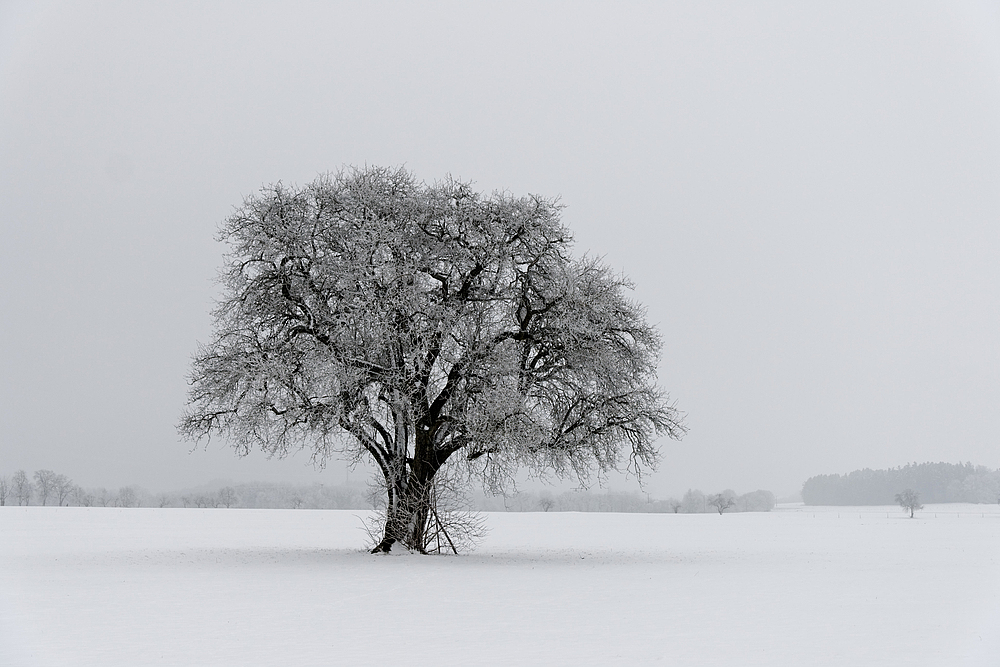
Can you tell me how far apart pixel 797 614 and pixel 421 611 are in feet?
21.3

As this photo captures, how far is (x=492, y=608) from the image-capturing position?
1536 cm

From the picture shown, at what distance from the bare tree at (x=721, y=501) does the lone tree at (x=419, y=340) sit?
87.0 metres

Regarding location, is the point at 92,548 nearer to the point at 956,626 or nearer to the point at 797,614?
the point at 797,614

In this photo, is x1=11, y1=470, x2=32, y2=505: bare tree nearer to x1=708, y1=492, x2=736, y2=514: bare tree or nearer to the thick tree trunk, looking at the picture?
x1=708, y1=492, x2=736, y2=514: bare tree

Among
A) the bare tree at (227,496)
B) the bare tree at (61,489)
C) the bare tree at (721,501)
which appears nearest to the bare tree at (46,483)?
the bare tree at (61,489)

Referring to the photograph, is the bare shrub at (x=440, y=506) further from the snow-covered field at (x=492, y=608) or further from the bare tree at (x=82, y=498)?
the bare tree at (x=82, y=498)

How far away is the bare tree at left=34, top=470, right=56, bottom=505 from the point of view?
122062 mm

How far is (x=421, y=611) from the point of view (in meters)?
14.9

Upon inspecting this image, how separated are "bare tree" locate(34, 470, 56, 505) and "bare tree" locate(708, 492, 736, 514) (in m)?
92.0

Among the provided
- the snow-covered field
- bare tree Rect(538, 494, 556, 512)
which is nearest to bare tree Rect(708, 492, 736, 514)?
bare tree Rect(538, 494, 556, 512)

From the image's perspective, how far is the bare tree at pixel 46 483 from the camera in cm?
12206

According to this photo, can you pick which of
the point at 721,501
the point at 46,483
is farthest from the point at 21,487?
the point at 721,501

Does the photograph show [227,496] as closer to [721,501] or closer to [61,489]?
[61,489]

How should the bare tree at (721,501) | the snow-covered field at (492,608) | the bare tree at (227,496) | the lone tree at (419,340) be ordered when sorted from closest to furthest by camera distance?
the snow-covered field at (492,608), the lone tree at (419,340), the bare tree at (721,501), the bare tree at (227,496)
